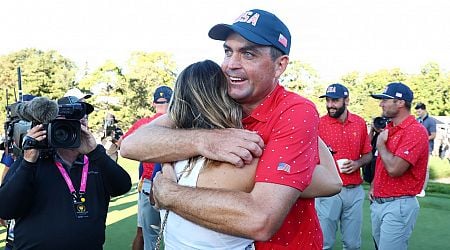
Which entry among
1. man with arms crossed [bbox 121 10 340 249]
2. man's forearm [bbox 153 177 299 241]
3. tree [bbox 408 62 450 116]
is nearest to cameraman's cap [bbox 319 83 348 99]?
man with arms crossed [bbox 121 10 340 249]

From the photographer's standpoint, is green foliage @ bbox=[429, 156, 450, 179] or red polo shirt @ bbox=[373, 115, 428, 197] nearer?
red polo shirt @ bbox=[373, 115, 428, 197]

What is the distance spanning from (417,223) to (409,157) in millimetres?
3882

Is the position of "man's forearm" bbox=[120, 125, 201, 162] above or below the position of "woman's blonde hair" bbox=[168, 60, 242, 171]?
below

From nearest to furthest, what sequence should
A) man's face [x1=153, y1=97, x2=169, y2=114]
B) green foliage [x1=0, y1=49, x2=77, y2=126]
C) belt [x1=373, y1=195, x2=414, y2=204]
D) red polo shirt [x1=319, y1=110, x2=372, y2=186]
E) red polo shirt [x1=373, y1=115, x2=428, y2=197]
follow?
red polo shirt [x1=373, y1=115, x2=428, y2=197] → belt [x1=373, y1=195, x2=414, y2=204] → red polo shirt [x1=319, y1=110, x2=372, y2=186] → man's face [x1=153, y1=97, x2=169, y2=114] → green foliage [x1=0, y1=49, x2=77, y2=126]

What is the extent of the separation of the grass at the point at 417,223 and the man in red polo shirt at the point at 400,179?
1953mm

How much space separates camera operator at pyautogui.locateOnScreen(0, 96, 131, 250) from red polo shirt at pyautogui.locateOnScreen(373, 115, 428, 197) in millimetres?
2951

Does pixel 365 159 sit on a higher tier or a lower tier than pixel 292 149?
lower


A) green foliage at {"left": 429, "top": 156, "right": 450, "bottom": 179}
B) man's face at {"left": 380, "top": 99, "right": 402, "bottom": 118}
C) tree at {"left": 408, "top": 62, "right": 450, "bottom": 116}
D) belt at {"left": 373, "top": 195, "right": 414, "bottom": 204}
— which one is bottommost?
tree at {"left": 408, "top": 62, "right": 450, "bottom": 116}

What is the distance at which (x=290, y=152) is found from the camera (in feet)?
5.74

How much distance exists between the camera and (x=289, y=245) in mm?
1958

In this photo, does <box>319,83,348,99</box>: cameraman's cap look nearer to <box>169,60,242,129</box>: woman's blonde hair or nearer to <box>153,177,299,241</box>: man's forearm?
<box>169,60,242,129</box>: woman's blonde hair

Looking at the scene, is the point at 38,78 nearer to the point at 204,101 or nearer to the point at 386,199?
the point at 386,199

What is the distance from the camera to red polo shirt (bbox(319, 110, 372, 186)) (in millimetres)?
5938

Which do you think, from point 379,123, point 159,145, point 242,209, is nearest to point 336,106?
point 379,123
